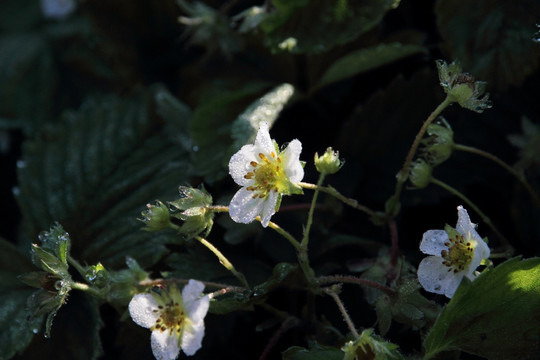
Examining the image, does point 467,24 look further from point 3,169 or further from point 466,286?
point 3,169

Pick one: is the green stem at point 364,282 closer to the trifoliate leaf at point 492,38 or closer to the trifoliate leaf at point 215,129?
the trifoliate leaf at point 215,129

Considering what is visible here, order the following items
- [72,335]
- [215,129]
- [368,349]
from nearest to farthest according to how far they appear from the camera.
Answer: [368,349], [72,335], [215,129]

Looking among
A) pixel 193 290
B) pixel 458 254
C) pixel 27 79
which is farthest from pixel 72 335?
pixel 27 79

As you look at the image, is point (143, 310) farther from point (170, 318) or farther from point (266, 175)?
point (266, 175)

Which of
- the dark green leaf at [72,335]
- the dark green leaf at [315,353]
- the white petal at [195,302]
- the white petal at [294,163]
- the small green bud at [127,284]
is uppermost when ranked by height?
the white petal at [294,163]

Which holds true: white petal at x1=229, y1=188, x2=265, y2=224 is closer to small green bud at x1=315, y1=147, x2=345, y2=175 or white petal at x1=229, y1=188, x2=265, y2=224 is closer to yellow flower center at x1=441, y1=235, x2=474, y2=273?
small green bud at x1=315, y1=147, x2=345, y2=175

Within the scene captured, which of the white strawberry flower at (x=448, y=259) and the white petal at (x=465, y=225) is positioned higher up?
the white petal at (x=465, y=225)

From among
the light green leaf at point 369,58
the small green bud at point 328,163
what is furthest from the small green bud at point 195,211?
the light green leaf at point 369,58

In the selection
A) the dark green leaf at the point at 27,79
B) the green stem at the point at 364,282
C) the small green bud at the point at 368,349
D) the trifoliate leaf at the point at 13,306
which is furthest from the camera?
the dark green leaf at the point at 27,79
